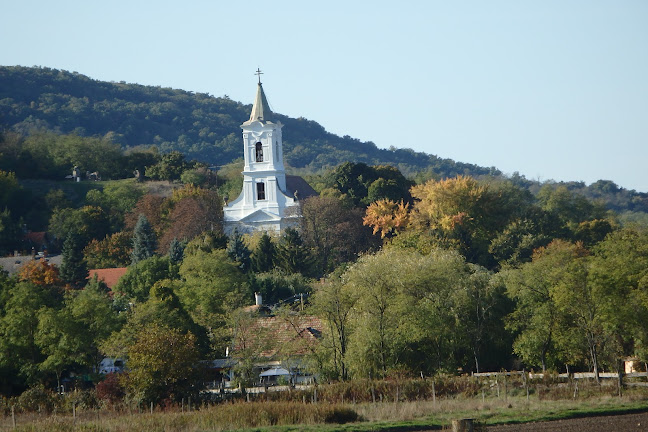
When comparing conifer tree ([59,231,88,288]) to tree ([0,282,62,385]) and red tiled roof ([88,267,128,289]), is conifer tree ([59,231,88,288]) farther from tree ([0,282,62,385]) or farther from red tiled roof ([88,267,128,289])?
tree ([0,282,62,385])

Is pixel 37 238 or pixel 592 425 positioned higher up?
pixel 37 238

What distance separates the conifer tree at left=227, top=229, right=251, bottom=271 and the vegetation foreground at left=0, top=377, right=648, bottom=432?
41623 mm

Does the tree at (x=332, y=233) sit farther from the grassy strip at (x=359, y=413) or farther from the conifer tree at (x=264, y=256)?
the grassy strip at (x=359, y=413)

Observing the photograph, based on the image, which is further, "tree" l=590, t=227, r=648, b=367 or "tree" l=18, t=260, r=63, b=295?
"tree" l=18, t=260, r=63, b=295

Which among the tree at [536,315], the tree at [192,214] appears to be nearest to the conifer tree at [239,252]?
the tree at [192,214]

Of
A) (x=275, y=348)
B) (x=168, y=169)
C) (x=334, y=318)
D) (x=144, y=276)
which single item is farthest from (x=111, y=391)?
(x=168, y=169)

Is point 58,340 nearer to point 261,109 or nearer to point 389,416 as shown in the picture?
point 389,416

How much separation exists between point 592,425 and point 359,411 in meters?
7.72

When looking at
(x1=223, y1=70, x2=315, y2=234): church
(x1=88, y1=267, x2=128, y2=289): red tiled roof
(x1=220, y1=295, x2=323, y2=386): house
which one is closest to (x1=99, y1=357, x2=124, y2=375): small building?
(x1=220, y1=295, x2=323, y2=386): house

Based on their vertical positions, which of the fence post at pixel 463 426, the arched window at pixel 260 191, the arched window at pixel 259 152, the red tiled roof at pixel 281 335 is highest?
the arched window at pixel 259 152

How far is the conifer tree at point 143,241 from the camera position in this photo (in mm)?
96250

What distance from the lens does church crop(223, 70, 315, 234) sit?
10425 cm

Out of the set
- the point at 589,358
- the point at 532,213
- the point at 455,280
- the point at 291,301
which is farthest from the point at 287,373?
the point at 532,213

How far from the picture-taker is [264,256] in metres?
88.8
